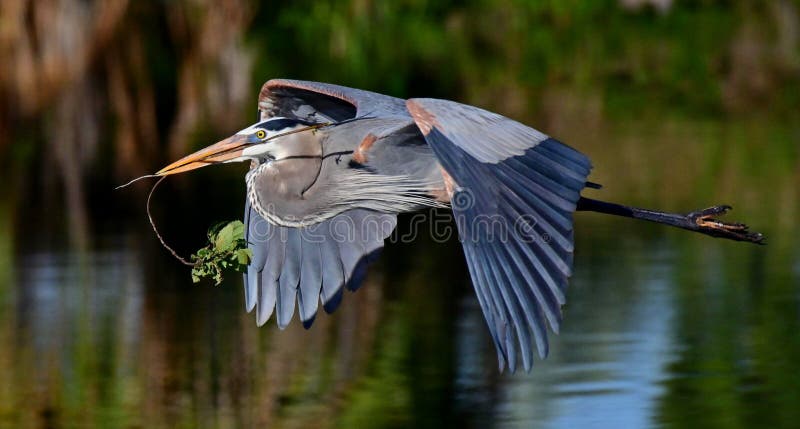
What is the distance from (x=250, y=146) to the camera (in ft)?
19.9

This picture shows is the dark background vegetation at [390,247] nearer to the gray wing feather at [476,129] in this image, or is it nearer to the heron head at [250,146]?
the heron head at [250,146]

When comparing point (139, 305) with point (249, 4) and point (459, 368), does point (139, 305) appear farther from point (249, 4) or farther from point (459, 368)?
point (249, 4)

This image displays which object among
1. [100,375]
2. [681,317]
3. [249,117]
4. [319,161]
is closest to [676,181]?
[681,317]

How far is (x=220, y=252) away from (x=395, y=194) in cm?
77

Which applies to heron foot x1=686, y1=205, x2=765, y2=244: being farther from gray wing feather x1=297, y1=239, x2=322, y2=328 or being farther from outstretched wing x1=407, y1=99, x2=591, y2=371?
gray wing feather x1=297, y1=239, x2=322, y2=328

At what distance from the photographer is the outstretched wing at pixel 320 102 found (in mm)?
6297

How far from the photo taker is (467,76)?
64.2 feet

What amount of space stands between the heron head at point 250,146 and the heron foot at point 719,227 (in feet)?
6.37

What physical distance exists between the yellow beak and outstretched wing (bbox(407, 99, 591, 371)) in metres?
0.74

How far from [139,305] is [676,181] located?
5.34 meters

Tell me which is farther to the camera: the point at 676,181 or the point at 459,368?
the point at 676,181

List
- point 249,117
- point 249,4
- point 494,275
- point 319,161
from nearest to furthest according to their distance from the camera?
point 494,275 < point 319,161 < point 249,117 < point 249,4

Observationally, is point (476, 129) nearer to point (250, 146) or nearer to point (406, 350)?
point (250, 146)

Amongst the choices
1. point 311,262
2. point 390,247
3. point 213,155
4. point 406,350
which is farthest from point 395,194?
point 390,247
